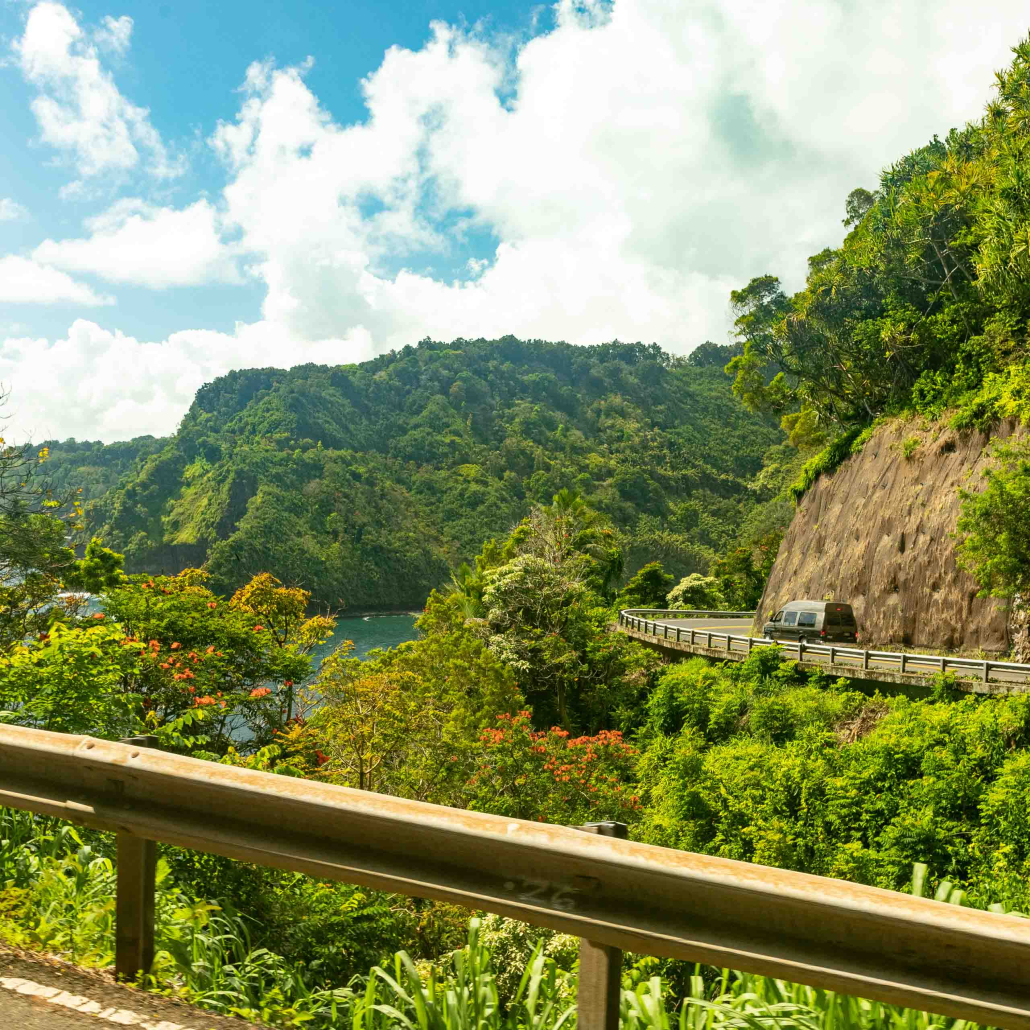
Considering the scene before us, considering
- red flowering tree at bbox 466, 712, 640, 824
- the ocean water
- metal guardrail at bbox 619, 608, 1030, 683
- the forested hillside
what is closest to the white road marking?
red flowering tree at bbox 466, 712, 640, 824

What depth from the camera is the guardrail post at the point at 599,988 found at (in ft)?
7.23

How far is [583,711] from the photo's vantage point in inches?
1312

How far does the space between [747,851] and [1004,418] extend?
1541 centimetres

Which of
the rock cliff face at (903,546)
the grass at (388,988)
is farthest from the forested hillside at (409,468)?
the grass at (388,988)

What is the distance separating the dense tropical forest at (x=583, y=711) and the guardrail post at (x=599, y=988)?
1.01 ft

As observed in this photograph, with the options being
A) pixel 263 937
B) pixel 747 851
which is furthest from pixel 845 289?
pixel 263 937

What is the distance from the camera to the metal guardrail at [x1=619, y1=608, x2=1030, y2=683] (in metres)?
20.1

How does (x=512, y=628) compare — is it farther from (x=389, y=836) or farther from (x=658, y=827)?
(x=389, y=836)

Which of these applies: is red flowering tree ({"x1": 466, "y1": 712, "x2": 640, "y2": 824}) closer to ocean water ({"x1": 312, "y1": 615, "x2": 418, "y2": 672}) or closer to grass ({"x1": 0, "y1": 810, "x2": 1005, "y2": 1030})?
grass ({"x1": 0, "y1": 810, "x2": 1005, "y2": 1030})

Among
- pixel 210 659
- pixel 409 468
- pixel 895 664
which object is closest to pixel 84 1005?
pixel 210 659

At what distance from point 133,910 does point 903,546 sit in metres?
28.5

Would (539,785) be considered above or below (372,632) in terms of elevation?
above

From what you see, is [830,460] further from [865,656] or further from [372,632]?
[372,632]

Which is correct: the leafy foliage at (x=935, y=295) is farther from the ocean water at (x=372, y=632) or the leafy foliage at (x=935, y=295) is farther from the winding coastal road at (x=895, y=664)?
the ocean water at (x=372, y=632)
